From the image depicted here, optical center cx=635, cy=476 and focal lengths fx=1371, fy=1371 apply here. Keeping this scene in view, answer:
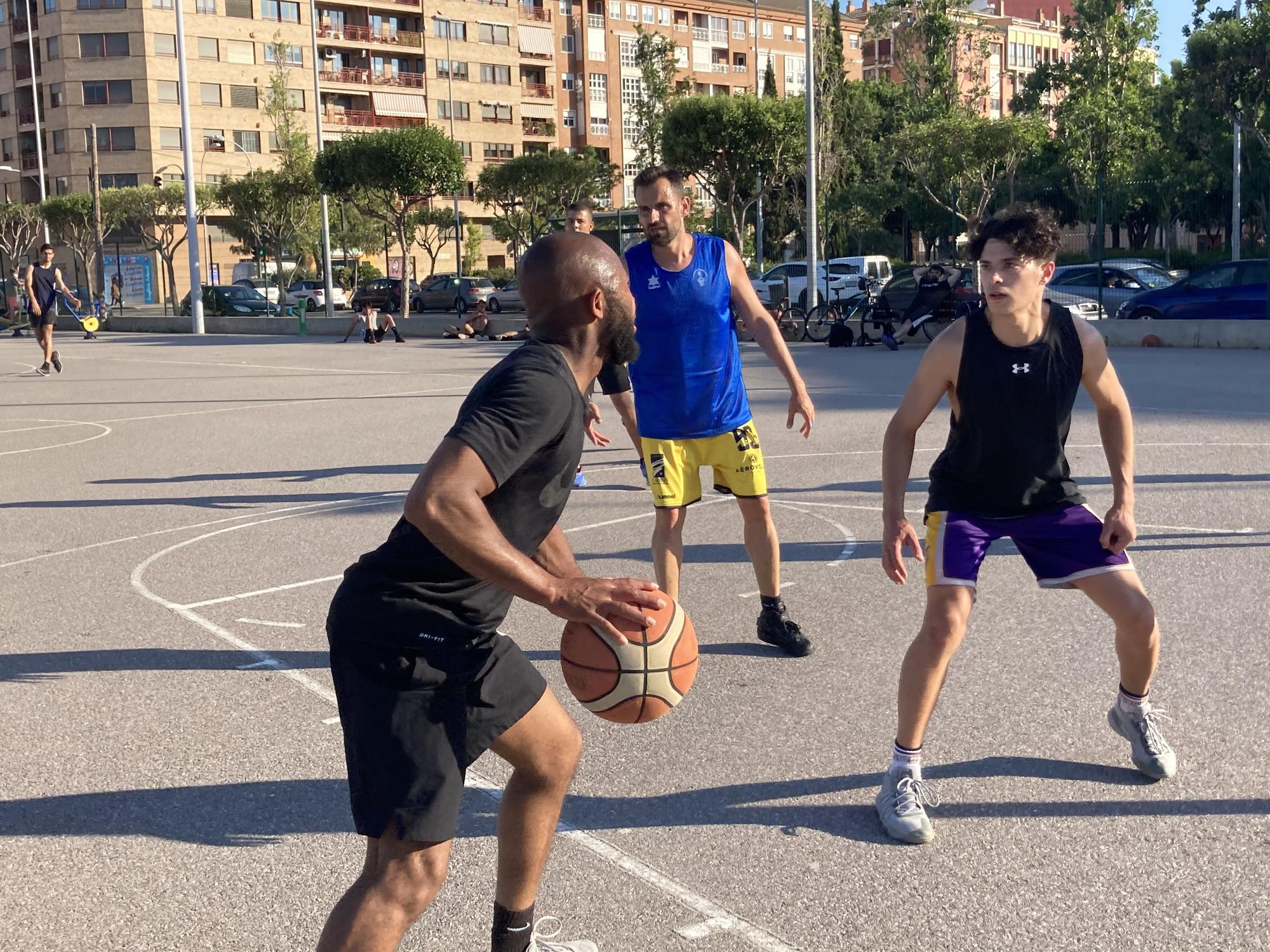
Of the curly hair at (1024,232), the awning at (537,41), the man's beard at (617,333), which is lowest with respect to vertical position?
the man's beard at (617,333)

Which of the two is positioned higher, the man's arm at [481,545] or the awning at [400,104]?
the awning at [400,104]

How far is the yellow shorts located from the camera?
591 centimetres

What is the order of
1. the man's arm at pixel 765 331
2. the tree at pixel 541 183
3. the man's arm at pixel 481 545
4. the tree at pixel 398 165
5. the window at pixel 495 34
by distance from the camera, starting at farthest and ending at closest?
the window at pixel 495 34, the tree at pixel 541 183, the tree at pixel 398 165, the man's arm at pixel 765 331, the man's arm at pixel 481 545

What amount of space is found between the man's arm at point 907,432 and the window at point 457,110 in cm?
9092

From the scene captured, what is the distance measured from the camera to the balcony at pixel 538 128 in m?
96.6

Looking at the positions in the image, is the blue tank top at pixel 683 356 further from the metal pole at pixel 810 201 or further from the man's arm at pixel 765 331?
the metal pole at pixel 810 201

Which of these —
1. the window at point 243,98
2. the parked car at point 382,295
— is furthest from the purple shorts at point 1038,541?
the window at point 243,98

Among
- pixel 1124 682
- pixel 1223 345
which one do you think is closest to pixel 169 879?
pixel 1124 682

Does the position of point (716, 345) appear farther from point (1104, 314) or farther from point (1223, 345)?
point (1104, 314)

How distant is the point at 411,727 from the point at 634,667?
0.55 m

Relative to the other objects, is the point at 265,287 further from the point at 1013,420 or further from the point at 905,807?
the point at 905,807

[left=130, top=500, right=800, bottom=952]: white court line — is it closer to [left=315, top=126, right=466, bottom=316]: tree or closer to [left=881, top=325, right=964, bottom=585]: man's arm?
[left=881, top=325, right=964, bottom=585]: man's arm

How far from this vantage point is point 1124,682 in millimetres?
4371

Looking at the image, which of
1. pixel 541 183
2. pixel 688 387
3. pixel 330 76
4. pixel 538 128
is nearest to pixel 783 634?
pixel 688 387
